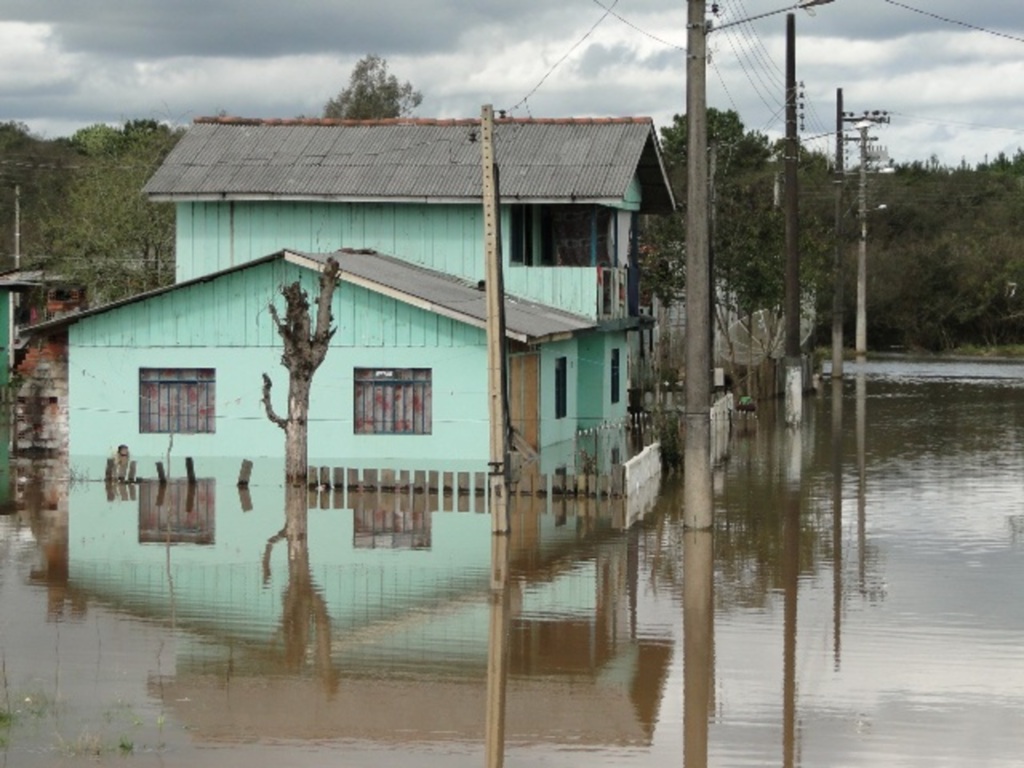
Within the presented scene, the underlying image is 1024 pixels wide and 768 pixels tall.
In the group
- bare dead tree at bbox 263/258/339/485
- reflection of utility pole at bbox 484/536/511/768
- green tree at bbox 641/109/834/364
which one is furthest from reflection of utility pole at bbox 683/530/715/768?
green tree at bbox 641/109/834/364

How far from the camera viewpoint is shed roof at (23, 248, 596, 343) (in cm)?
2941

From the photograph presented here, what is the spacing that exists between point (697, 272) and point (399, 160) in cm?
1502

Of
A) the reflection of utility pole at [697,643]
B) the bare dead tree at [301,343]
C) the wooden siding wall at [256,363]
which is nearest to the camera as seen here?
the reflection of utility pole at [697,643]

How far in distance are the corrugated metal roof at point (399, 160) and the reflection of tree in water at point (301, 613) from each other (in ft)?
39.5

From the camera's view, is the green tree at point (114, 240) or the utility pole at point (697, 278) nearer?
the utility pole at point (697, 278)

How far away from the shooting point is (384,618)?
17422 mm

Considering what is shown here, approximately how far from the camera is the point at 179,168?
3619 centimetres

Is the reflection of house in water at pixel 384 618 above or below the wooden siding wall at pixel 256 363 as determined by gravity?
below

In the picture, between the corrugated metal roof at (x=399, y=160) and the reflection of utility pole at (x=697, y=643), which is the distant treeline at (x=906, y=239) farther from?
the reflection of utility pole at (x=697, y=643)

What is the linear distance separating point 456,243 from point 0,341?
1558cm

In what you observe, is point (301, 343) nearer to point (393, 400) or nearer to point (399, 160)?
point (393, 400)

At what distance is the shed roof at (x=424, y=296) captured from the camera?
1158 inches

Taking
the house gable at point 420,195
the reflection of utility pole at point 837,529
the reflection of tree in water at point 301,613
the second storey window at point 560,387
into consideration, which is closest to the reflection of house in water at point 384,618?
the reflection of tree in water at point 301,613

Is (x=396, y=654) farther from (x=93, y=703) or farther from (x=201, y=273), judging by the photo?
(x=201, y=273)
